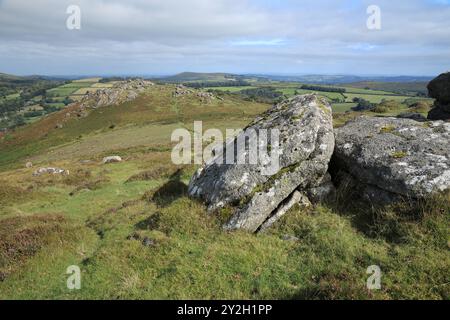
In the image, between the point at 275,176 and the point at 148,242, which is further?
the point at 275,176

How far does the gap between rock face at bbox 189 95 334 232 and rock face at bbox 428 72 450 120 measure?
1417 centimetres

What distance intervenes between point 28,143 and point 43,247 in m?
83.5

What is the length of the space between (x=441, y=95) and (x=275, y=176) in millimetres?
18582

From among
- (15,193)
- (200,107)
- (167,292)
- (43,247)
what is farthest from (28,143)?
(167,292)

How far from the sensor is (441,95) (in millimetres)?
24000

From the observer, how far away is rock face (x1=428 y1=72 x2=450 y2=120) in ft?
77.3

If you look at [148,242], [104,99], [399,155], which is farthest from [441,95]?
[104,99]

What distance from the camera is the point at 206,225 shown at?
11719mm

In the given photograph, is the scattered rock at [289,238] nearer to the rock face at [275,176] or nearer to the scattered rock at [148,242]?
the rock face at [275,176]

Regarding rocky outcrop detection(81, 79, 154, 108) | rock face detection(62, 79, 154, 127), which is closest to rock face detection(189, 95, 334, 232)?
rock face detection(62, 79, 154, 127)

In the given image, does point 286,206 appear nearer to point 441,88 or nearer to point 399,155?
point 399,155

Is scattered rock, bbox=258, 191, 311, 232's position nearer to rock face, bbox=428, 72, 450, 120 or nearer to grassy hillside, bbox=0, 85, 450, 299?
grassy hillside, bbox=0, 85, 450, 299

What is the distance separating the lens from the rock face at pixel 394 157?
10906 mm
